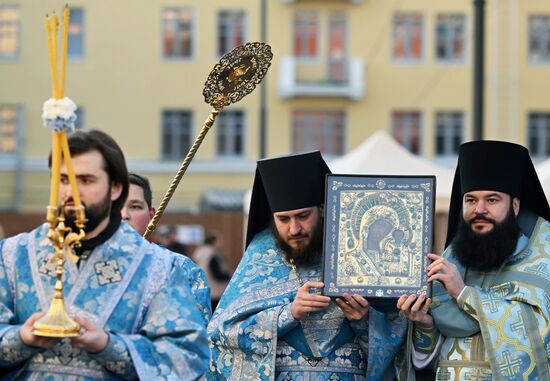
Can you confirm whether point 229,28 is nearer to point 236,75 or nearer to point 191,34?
point 191,34

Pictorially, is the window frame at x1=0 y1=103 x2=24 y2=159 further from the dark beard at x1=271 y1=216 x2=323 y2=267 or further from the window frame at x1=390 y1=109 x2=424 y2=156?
the dark beard at x1=271 y1=216 x2=323 y2=267

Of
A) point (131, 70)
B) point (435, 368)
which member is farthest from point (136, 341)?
point (131, 70)

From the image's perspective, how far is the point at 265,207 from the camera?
23.6ft

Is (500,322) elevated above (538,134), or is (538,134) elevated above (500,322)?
(538,134)

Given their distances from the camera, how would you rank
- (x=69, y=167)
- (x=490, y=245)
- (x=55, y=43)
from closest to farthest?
(x=55, y=43)
(x=69, y=167)
(x=490, y=245)

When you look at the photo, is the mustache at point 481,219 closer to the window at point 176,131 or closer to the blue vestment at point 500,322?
the blue vestment at point 500,322

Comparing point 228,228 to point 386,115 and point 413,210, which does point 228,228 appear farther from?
point 413,210

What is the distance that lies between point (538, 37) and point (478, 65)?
24777mm

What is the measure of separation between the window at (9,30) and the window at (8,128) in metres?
1.42

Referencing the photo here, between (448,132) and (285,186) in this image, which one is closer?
(285,186)

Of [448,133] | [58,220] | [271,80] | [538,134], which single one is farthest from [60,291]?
[538,134]

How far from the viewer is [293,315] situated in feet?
21.0

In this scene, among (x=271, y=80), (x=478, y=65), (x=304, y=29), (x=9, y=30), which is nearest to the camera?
(x=478, y=65)

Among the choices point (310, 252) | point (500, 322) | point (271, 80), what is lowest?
point (500, 322)
